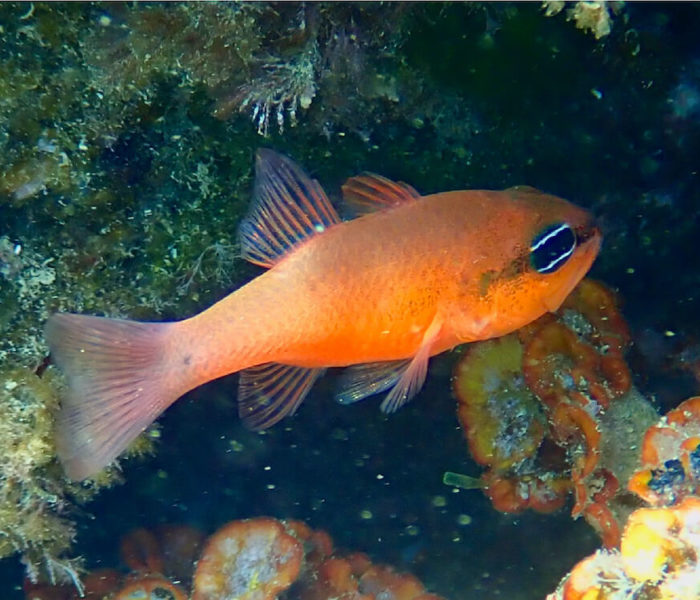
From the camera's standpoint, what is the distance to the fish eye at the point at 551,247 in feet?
11.5

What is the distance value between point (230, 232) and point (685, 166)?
10.7ft

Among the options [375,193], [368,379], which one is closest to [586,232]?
[375,193]

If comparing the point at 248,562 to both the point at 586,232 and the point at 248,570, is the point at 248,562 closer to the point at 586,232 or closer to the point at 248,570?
the point at 248,570

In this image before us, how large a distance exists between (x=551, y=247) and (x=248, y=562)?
3.33 meters

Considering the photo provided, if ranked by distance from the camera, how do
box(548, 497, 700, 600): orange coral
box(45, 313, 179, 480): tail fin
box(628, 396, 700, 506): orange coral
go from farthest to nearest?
box(628, 396, 700, 506): orange coral < box(45, 313, 179, 480): tail fin < box(548, 497, 700, 600): orange coral

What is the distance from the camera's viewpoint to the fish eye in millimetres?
3498

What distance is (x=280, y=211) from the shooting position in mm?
3367

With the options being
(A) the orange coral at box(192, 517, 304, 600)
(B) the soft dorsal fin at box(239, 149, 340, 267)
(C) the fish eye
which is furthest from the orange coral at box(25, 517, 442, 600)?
(C) the fish eye

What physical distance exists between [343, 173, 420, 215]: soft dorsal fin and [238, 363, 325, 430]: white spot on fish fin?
96 cm

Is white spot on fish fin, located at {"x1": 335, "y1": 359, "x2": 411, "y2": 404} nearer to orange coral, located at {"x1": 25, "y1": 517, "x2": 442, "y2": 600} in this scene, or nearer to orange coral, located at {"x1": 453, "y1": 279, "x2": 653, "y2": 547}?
orange coral, located at {"x1": 453, "y1": 279, "x2": 653, "y2": 547}

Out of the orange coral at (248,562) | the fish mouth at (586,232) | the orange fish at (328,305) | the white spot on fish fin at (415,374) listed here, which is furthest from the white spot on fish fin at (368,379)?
the orange coral at (248,562)

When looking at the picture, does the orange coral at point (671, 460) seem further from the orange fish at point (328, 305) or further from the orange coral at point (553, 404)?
the orange fish at point (328, 305)

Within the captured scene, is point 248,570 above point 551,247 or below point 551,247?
below

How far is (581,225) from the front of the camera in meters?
3.56
